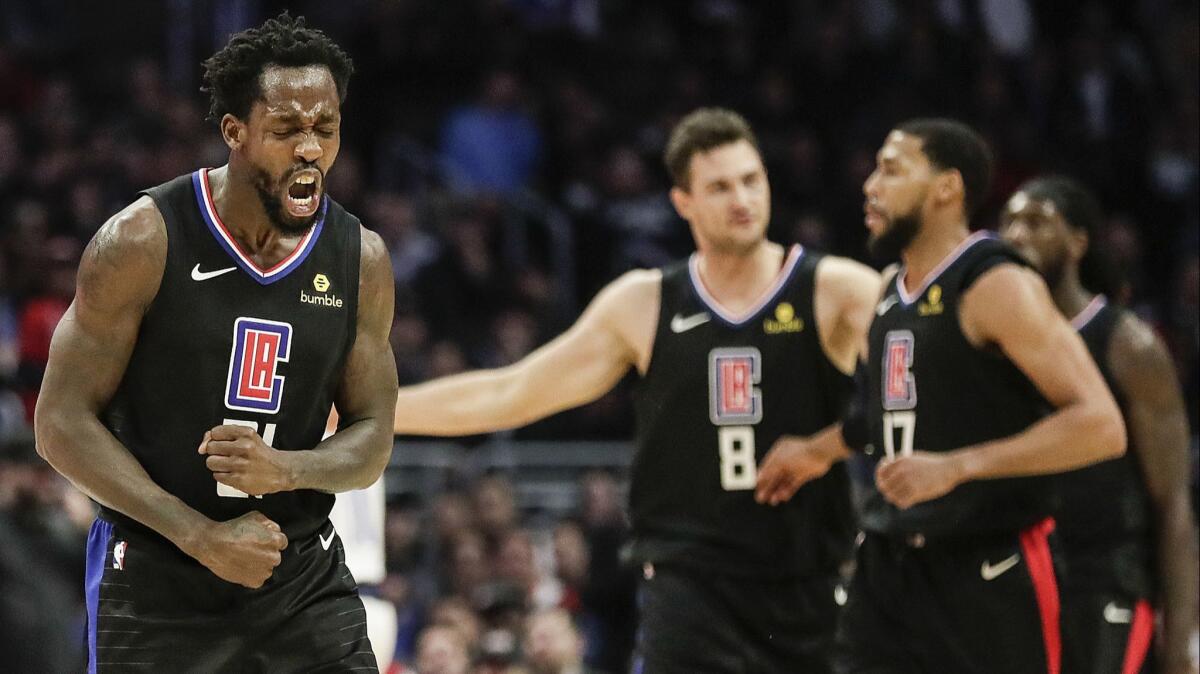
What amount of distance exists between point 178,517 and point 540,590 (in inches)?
266

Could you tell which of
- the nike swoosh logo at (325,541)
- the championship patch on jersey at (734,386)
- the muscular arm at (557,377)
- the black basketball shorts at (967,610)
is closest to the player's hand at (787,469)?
the championship patch on jersey at (734,386)

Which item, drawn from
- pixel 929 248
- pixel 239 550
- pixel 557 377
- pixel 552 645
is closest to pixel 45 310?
pixel 552 645

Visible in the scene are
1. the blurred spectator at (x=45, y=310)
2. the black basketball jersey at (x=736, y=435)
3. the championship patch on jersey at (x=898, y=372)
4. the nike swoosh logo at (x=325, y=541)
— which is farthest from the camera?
the blurred spectator at (x=45, y=310)

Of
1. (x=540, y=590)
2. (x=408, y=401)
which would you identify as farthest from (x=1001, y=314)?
(x=540, y=590)

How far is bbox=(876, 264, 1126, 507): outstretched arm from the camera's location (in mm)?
5512

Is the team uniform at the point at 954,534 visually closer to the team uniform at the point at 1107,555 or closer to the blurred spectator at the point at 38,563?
the team uniform at the point at 1107,555

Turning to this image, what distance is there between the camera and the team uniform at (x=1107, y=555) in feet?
21.3

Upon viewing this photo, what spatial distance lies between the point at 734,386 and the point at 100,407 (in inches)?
103

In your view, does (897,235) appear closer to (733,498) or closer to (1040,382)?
(1040,382)

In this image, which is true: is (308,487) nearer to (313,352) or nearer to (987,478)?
(313,352)

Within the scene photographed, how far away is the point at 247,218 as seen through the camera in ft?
15.0

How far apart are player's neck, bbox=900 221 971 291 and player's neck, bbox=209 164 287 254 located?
8.13ft

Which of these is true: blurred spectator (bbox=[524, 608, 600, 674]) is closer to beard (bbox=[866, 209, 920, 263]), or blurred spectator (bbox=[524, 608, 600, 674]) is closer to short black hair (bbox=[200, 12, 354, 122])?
beard (bbox=[866, 209, 920, 263])

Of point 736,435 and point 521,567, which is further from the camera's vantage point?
point 521,567
